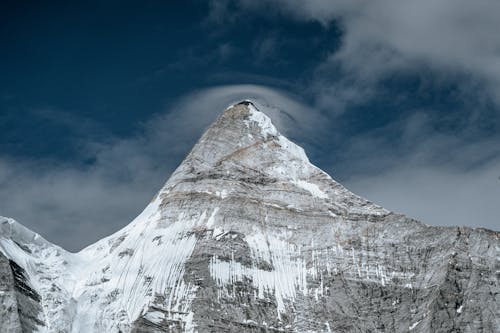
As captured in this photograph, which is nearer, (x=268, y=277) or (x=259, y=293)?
(x=259, y=293)

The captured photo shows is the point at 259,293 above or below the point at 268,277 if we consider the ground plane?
below

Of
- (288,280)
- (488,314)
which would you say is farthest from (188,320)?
(488,314)

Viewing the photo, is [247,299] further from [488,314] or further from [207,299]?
[488,314]

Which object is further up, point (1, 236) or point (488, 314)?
point (1, 236)

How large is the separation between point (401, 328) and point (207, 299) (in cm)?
2890

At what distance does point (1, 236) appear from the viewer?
19788 cm

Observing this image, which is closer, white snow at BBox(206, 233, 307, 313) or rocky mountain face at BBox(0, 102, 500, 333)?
rocky mountain face at BBox(0, 102, 500, 333)

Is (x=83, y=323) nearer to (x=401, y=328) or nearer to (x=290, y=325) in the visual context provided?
(x=290, y=325)

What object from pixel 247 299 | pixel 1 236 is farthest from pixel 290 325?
pixel 1 236

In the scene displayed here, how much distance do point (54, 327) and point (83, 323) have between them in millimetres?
4795

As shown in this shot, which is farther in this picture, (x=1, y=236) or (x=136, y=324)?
(x=1, y=236)

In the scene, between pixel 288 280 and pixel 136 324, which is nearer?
pixel 136 324

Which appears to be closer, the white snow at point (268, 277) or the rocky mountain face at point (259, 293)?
the rocky mountain face at point (259, 293)

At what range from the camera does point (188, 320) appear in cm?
18662
